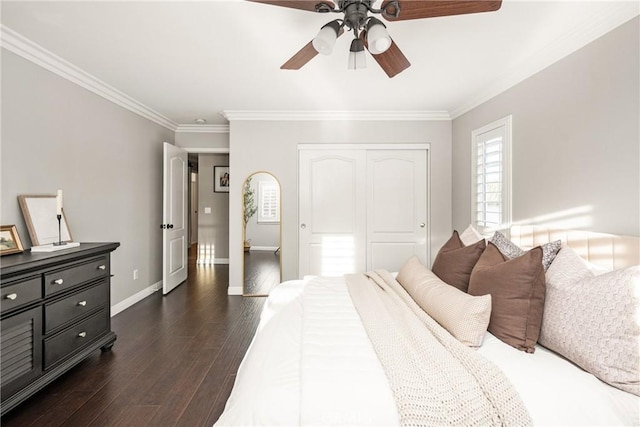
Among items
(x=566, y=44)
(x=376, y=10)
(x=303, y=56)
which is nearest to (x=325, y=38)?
(x=376, y=10)

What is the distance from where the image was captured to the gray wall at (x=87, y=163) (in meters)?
2.42

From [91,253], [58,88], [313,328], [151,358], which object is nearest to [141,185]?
[58,88]

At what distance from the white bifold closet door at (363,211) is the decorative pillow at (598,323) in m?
2.91

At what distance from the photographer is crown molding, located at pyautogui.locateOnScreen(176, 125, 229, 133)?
5012 mm

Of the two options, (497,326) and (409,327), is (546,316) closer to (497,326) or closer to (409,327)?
(497,326)

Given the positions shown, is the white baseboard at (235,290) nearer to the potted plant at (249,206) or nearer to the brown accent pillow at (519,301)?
the potted plant at (249,206)

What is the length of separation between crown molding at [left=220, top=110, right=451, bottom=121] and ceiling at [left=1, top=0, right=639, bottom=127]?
0.47 m

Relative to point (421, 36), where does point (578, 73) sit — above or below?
below

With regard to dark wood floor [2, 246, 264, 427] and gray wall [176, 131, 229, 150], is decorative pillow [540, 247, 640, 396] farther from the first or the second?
gray wall [176, 131, 229, 150]

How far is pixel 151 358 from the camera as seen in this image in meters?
2.60

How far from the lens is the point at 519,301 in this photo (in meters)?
1.53

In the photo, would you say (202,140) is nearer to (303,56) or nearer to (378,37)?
(303,56)

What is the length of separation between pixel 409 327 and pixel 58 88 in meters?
3.40

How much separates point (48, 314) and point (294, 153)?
3.05 meters
